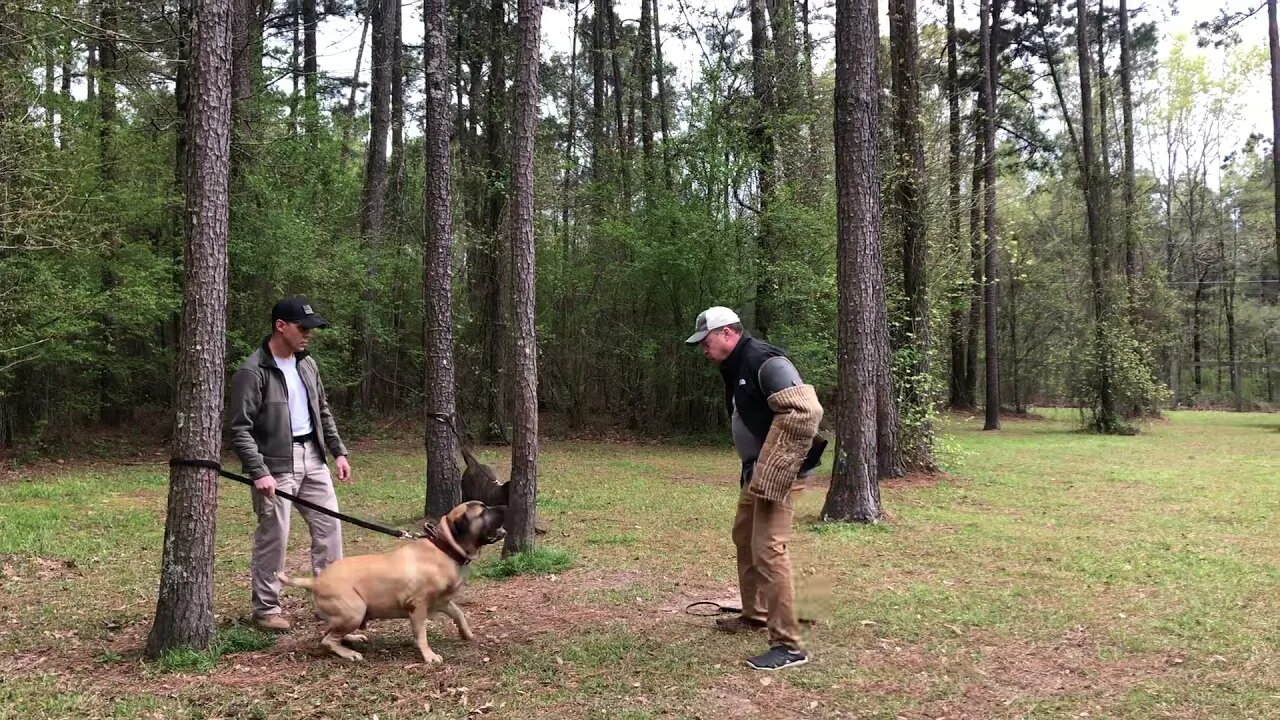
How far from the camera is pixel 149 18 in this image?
12.1 m

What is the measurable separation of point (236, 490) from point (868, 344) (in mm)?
→ 8860

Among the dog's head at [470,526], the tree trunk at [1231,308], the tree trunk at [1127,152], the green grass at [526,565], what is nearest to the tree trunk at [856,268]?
the green grass at [526,565]

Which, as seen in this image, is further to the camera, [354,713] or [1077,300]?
[1077,300]

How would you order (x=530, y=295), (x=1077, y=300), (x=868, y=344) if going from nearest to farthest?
(x=530, y=295), (x=868, y=344), (x=1077, y=300)

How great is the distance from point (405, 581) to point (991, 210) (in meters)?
20.6

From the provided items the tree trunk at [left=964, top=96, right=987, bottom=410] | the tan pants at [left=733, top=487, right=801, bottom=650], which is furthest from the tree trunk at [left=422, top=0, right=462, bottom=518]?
the tree trunk at [left=964, top=96, right=987, bottom=410]

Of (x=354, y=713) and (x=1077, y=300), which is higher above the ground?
(x=1077, y=300)

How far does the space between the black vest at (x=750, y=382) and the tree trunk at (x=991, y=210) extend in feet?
54.1

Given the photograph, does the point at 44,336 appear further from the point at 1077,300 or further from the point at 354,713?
the point at 1077,300

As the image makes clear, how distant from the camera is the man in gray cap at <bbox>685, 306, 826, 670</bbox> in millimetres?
4121

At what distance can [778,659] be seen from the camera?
416 centimetres

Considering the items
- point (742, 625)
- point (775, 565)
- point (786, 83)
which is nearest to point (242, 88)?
point (786, 83)

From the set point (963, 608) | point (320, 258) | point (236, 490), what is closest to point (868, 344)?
point (963, 608)

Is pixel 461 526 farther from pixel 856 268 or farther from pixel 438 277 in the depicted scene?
pixel 856 268
